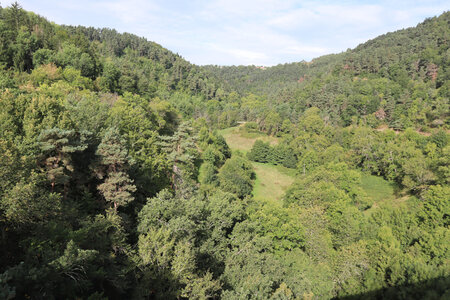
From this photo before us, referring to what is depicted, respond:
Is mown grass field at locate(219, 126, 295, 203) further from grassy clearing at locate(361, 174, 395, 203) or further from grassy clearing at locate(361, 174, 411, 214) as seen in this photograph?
grassy clearing at locate(361, 174, 411, 214)

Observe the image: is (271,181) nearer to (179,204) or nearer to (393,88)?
(179,204)

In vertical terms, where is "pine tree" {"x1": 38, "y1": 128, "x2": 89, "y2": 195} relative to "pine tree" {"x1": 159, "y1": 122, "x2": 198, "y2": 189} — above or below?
above

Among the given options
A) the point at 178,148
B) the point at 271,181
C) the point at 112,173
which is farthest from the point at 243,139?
the point at 112,173

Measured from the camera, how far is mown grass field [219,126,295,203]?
205ft

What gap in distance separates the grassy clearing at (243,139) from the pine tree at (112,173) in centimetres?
7356

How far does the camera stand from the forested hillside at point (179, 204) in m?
13.7

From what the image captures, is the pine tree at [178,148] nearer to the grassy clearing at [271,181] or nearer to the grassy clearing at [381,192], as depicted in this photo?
the grassy clearing at [271,181]

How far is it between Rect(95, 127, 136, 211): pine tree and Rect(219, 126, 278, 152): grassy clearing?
7356 cm

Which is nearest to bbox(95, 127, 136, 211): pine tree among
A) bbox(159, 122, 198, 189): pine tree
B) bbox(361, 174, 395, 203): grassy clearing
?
bbox(159, 122, 198, 189): pine tree

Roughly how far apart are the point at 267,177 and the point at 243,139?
34684 millimetres

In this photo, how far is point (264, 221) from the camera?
33875 mm

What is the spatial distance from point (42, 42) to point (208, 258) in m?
68.5

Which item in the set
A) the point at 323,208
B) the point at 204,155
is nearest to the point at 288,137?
the point at 204,155

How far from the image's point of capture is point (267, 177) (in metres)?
72.6
